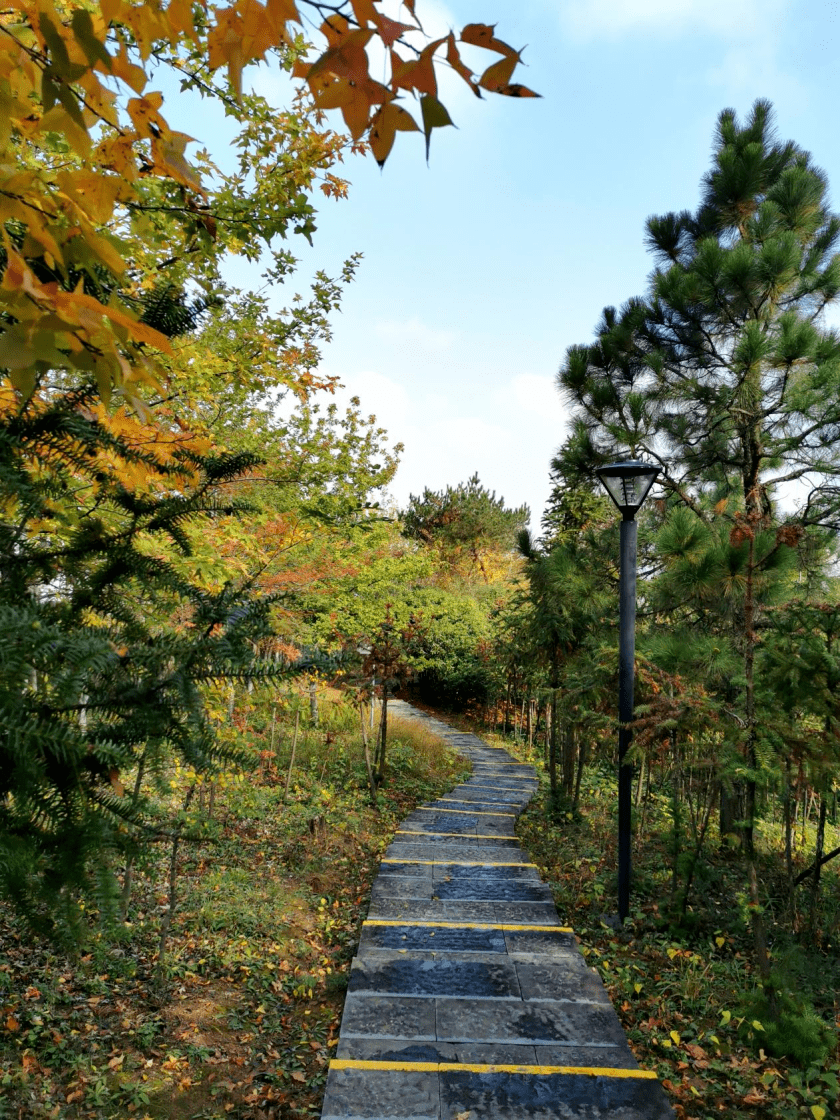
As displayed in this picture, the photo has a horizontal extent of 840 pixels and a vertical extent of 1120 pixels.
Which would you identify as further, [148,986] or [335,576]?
[335,576]

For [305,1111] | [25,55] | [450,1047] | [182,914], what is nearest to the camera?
[25,55]

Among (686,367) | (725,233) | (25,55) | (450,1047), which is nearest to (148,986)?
(450,1047)

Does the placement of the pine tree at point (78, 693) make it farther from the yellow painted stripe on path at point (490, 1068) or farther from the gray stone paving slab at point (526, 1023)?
the gray stone paving slab at point (526, 1023)

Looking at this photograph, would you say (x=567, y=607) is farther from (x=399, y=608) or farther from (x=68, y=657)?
(x=68, y=657)

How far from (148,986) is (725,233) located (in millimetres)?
7976

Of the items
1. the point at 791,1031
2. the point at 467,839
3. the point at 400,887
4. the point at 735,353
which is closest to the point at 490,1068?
the point at 791,1031

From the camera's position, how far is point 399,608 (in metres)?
9.15

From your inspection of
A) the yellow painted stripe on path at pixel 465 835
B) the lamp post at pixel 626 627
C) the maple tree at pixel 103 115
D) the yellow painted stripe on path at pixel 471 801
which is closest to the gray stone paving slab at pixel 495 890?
the lamp post at pixel 626 627

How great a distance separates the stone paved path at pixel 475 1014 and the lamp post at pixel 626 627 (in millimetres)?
647

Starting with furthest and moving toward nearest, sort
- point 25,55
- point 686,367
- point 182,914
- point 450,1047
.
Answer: point 686,367 < point 182,914 < point 450,1047 < point 25,55

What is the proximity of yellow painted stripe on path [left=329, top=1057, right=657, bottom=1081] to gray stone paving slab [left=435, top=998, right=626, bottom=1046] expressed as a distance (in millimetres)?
208

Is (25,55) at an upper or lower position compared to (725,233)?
lower

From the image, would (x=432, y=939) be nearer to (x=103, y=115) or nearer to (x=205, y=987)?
(x=205, y=987)

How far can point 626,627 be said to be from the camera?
4477 millimetres
